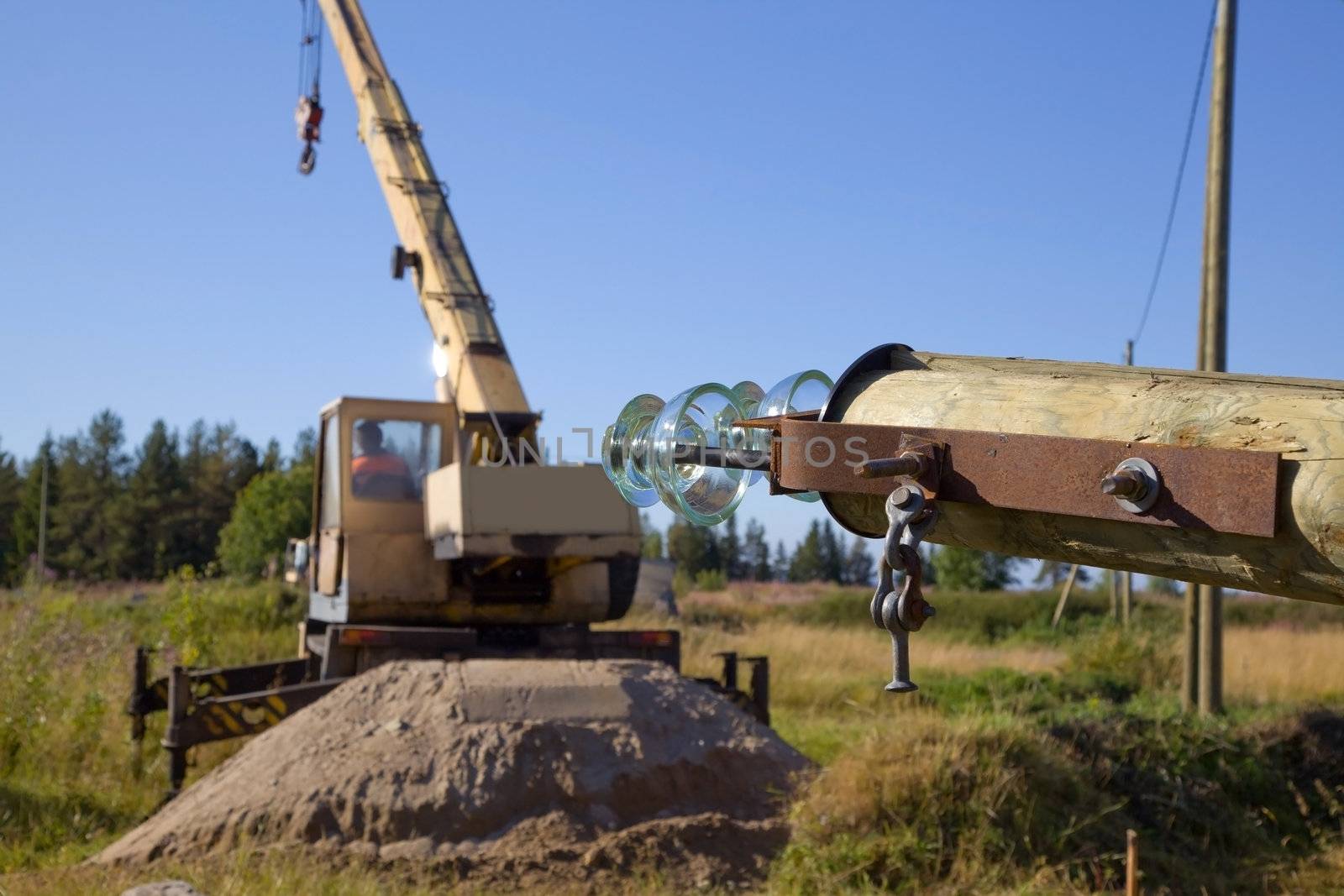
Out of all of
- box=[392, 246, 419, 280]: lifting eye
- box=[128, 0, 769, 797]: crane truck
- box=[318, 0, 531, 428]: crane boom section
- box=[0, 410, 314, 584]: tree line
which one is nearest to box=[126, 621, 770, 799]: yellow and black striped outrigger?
box=[128, 0, 769, 797]: crane truck

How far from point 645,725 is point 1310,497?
6494mm

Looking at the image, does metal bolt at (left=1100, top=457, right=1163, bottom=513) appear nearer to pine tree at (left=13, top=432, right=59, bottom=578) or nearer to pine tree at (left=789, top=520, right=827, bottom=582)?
pine tree at (left=13, top=432, right=59, bottom=578)

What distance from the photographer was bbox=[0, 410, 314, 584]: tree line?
190ft

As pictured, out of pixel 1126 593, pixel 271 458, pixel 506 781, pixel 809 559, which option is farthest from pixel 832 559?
pixel 506 781

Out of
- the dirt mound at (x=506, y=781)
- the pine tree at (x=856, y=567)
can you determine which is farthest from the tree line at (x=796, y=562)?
the dirt mound at (x=506, y=781)

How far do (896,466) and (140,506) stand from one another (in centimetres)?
6096

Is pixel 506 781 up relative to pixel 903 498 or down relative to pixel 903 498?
down

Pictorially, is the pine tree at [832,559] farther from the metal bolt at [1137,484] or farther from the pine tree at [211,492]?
the metal bolt at [1137,484]

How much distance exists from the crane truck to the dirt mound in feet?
2.75

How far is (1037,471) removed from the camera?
181 centimetres

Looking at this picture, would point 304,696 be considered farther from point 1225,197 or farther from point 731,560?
point 731,560

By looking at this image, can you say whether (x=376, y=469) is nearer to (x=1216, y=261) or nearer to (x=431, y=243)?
(x=431, y=243)

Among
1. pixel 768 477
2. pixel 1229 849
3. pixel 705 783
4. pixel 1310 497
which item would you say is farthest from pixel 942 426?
pixel 1229 849

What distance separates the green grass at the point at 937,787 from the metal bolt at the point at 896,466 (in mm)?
4758
